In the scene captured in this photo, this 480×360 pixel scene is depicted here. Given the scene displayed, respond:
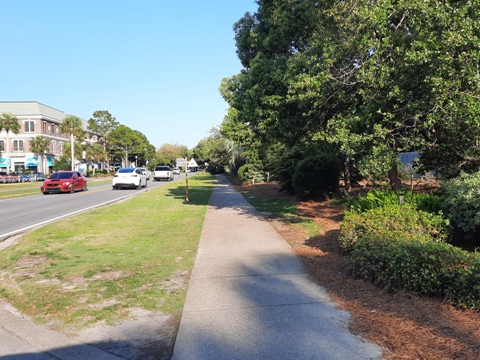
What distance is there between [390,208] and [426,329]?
12.4 feet

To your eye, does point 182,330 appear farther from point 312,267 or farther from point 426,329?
point 312,267

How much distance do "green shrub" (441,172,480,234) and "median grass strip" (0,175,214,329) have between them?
4.61 meters

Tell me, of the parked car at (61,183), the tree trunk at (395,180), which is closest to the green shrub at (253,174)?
the parked car at (61,183)

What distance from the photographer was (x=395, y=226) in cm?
690

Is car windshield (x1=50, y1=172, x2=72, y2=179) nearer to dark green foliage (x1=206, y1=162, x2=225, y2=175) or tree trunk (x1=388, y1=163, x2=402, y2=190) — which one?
tree trunk (x1=388, y1=163, x2=402, y2=190)

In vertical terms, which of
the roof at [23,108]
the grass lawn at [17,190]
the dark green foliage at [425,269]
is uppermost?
the roof at [23,108]

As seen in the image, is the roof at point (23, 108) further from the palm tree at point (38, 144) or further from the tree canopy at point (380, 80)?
the tree canopy at point (380, 80)

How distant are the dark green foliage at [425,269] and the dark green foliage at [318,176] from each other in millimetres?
11040

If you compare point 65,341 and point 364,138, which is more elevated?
point 364,138

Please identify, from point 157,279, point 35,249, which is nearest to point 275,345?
point 157,279

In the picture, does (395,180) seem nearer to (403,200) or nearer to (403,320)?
(403,200)

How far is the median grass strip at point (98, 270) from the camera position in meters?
5.25

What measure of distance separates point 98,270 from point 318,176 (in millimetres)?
11368

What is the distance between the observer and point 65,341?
4273mm
